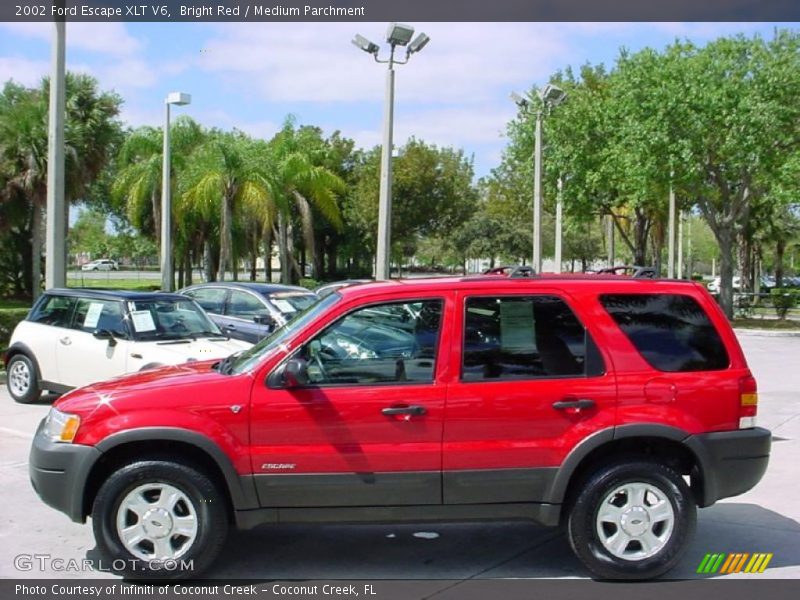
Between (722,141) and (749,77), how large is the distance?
237 cm

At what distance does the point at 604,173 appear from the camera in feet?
104

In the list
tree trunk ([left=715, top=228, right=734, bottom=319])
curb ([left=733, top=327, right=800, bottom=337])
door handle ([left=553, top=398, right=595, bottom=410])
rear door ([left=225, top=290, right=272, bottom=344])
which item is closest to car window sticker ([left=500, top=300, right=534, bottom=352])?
door handle ([left=553, top=398, right=595, bottom=410])

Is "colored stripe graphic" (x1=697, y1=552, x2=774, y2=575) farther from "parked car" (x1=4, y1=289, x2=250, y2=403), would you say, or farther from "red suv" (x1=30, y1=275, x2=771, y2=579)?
"parked car" (x1=4, y1=289, x2=250, y2=403)

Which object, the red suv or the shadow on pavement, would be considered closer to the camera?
the red suv

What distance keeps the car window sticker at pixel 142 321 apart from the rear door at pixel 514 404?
20.9 feet

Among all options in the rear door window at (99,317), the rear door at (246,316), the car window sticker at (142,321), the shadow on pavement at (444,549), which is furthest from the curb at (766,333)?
the shadow on pavement at (444,549)

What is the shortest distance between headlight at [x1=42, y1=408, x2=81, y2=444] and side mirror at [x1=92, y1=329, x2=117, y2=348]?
17.2 ft

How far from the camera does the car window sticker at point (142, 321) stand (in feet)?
34.7

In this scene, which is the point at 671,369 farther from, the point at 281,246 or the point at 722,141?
the point at 281,246

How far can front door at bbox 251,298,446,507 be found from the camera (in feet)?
16.3

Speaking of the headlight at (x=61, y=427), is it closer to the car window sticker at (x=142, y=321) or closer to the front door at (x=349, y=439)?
the front door at (x=349, y=439)

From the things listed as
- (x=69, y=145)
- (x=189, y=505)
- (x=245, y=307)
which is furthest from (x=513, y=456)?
(x=69, y=145)

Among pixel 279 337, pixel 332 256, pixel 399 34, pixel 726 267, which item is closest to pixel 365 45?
pixel 399 34

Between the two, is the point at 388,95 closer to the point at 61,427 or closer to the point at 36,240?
the point at 61,427
